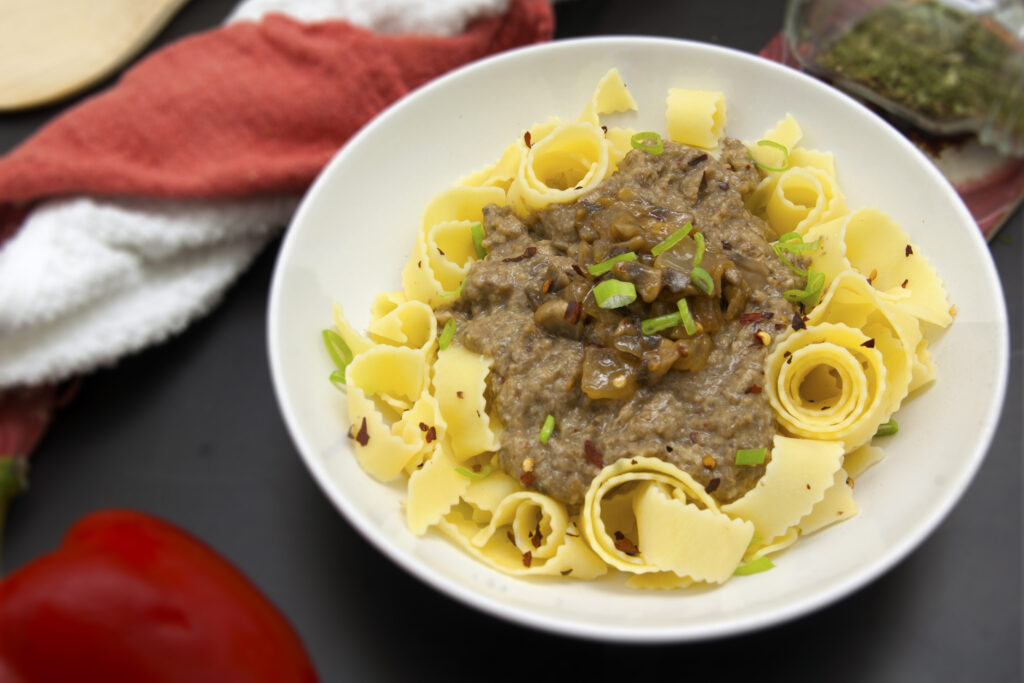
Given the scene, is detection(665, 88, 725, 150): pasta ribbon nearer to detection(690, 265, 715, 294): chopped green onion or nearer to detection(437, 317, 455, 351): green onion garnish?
detection(690, 265, 715, 294): chopped green onion

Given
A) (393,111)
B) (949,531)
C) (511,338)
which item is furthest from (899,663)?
(393,111)

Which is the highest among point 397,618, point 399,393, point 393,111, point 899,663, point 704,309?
point 393,111

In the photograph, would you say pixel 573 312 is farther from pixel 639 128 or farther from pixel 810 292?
pixel 639 128

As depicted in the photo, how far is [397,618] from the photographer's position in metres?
2.83

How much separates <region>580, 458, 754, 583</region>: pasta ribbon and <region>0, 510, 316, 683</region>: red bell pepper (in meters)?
1.09

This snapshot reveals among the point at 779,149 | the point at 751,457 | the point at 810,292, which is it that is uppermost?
the point at 779,149

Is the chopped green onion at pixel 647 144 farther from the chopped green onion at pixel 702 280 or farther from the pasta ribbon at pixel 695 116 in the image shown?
the chopped green onion at pixel 702 280

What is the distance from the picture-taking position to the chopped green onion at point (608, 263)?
2.64 meters

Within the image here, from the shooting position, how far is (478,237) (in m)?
3.11

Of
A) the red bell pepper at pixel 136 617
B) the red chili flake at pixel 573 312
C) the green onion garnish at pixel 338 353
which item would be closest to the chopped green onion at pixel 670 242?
the red chili flake at pixel 573 312

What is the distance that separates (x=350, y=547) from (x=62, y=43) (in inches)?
119

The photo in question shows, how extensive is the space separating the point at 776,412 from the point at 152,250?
262 centimetres

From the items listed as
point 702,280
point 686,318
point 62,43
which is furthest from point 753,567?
point 62,43

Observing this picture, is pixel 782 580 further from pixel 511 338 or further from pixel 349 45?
pixel 349 45
